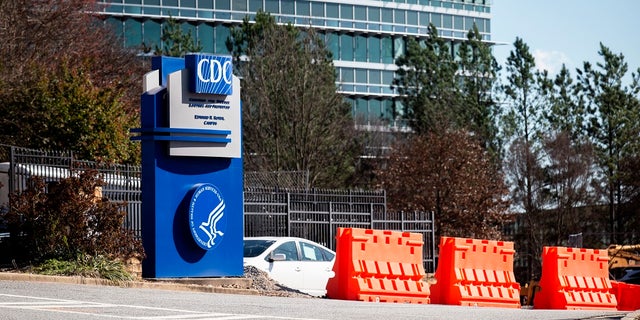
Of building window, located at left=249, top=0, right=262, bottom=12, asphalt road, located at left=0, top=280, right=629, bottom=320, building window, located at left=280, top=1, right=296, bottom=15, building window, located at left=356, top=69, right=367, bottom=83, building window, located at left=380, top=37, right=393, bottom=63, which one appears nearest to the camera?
asphalt road, located at left=0, top=280, right=629, bottom=320

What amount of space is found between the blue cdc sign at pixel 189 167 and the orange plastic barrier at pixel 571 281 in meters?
6.39

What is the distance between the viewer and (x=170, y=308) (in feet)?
48.9

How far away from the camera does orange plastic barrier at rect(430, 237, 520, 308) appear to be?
888 inches

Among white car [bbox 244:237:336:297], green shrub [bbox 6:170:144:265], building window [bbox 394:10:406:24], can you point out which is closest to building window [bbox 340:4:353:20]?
building window [bbox 394:10:406:24]

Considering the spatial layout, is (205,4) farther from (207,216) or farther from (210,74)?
(207,216)

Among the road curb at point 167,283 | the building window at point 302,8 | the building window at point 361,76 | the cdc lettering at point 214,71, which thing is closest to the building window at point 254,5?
the building window at point 302,8

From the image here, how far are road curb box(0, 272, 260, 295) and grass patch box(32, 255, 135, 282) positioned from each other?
0.98 ft

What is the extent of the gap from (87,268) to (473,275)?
7042 mm

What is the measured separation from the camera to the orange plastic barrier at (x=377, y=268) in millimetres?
21297

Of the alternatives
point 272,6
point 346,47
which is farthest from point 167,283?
point 346,47

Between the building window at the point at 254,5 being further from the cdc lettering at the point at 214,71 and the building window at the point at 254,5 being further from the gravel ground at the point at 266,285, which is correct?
the cdc lettering at the point at 214,71

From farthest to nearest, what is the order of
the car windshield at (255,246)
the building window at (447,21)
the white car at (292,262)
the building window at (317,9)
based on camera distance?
the building window at (447,21) < the building window at (317,9) < the car windshield at (255,246) < the white car at (292,262)

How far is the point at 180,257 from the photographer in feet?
70.4

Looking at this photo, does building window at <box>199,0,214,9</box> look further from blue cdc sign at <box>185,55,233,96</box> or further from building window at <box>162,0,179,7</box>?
blue cdc sign at <box>185,55,233,96</box>
